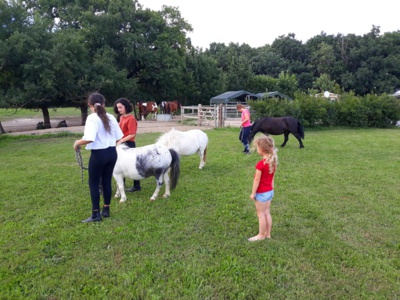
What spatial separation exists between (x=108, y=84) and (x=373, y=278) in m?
21.6

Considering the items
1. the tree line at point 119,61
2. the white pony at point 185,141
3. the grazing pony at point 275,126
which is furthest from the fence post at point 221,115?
the white pony at point 185,141

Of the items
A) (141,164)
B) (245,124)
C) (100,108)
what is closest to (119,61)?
(245,124)

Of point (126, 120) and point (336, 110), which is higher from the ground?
point (126, 120)

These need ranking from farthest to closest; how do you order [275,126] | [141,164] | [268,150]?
[275,126] → [141,164] → [268,150]

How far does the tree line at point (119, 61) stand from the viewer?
1683 cm

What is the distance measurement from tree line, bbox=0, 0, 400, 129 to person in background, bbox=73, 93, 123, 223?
1460 centimetres

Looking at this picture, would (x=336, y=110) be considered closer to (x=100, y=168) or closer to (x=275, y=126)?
(x=275, y=126)

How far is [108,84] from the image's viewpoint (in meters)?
22.0

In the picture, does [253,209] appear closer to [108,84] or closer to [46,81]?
[46,81]

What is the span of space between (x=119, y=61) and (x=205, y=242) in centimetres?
2515

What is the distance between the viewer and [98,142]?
4.01m

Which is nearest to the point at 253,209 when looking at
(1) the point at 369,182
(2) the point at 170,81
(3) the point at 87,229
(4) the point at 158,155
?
(4) the point at 158,155

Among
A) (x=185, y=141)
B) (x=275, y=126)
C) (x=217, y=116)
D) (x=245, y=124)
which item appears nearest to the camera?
(x=185, y=141)

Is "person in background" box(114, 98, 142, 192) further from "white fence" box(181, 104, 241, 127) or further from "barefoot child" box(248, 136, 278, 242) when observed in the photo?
"white fence" box(181, 104, 241, 127)
